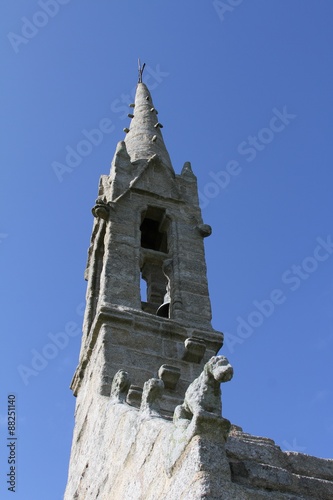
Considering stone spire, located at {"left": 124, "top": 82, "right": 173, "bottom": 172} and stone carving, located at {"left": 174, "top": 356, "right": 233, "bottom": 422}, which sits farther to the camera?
stone spire, located at {"left": 124, "top": 82, "right": 173, "bottom": 172}

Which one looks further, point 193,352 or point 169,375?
point 193,352

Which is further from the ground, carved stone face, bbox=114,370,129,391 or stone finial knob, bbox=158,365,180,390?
stone finial knob, bbox=158,365,180,390

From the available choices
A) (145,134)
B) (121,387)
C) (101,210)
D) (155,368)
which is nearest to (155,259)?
(101,210)

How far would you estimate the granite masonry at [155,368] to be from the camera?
4125 mm

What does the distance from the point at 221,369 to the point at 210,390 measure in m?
0.20

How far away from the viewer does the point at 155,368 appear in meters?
8.37

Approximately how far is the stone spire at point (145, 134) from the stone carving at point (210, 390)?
340 inches

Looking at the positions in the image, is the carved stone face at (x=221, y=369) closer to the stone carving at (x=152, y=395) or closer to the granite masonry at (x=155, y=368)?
the granite masonry at (x=155, y=368)

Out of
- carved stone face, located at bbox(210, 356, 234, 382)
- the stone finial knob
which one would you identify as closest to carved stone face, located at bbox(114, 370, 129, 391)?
the stone finial knob

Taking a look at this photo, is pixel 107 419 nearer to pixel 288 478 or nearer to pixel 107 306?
pixel 107 306

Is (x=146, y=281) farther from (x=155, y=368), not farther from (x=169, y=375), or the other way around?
(x=169, y=375)

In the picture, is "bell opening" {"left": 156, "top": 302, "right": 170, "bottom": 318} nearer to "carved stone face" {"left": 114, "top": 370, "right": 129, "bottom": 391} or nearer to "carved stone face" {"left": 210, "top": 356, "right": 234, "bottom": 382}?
"carved stone face" {"left": 114, "top": 370, "right": 129, "bottom": 391}

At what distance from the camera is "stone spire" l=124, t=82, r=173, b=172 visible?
13153 millimetres

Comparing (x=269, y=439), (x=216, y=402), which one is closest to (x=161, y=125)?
(x=269, y=439)
